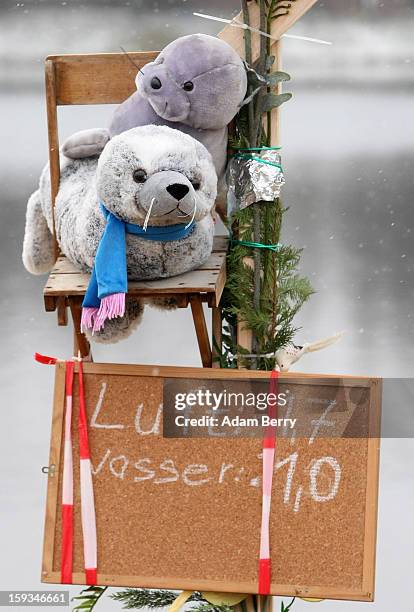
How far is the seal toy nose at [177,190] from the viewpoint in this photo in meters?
1.66

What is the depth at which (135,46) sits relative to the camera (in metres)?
6.16

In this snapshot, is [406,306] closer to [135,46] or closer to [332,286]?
[332,286]

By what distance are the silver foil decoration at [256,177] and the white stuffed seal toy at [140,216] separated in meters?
0.07

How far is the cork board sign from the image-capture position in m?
1.86

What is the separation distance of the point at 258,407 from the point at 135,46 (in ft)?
15.0

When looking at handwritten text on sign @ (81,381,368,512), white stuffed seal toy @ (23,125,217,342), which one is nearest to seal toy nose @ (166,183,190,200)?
white stuffed seal toy @ (23,125,217,342)

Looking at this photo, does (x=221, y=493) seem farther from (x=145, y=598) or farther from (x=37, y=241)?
(x=37, y=241)

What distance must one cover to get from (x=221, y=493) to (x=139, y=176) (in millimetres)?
535

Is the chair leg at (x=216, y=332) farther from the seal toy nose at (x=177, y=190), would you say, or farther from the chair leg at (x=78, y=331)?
the seal toy nose at (x=177, y=190)

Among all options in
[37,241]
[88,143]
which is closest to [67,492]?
[37,241]

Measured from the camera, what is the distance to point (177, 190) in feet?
5.47

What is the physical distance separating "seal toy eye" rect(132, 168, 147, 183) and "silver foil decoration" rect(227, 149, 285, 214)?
8.6 inches

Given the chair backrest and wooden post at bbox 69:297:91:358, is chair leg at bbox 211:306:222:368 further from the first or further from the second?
the chair backrest

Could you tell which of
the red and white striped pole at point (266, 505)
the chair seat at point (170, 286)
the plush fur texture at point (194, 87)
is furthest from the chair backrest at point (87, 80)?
the red and white striped pole at point (266, 505)
